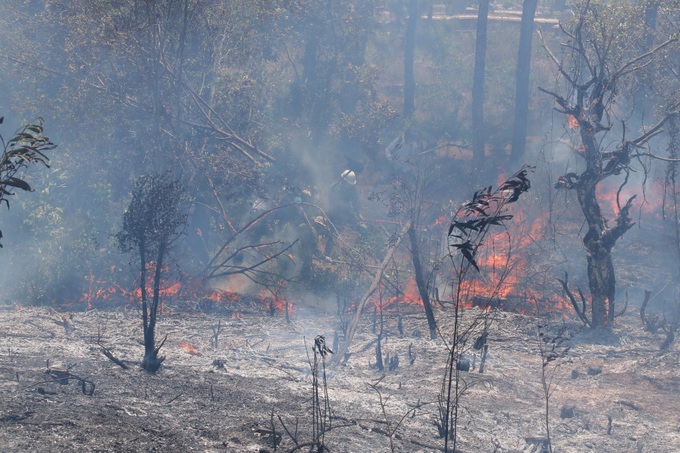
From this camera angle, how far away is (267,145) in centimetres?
2153

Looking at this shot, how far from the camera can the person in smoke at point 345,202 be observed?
68.8 ft

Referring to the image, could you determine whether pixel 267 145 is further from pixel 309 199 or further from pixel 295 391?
pixel 295 391

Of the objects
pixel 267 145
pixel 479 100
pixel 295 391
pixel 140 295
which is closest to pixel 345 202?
pixel 267 145

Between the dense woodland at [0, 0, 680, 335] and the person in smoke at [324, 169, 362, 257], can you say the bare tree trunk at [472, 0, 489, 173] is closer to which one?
the dense woodland at [0, 0, 680, 335]

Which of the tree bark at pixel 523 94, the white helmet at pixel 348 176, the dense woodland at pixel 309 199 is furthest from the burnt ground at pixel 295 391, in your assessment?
the tree bark at pixel 523 94

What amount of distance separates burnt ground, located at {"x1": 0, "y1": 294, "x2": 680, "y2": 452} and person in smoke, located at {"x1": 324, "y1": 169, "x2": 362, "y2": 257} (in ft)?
23.7

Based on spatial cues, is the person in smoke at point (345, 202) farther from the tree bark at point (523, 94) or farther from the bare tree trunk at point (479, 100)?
the tree bark at point (523, 94)

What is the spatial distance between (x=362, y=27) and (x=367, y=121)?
486 centimetres

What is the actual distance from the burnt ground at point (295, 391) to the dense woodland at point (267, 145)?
1768mm

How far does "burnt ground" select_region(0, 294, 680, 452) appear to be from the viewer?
772 cm

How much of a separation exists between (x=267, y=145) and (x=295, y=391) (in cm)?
1308

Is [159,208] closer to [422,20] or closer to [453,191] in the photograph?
[453,191]

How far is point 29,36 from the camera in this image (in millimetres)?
20328

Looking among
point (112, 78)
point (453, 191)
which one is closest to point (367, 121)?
point (453, 191)
